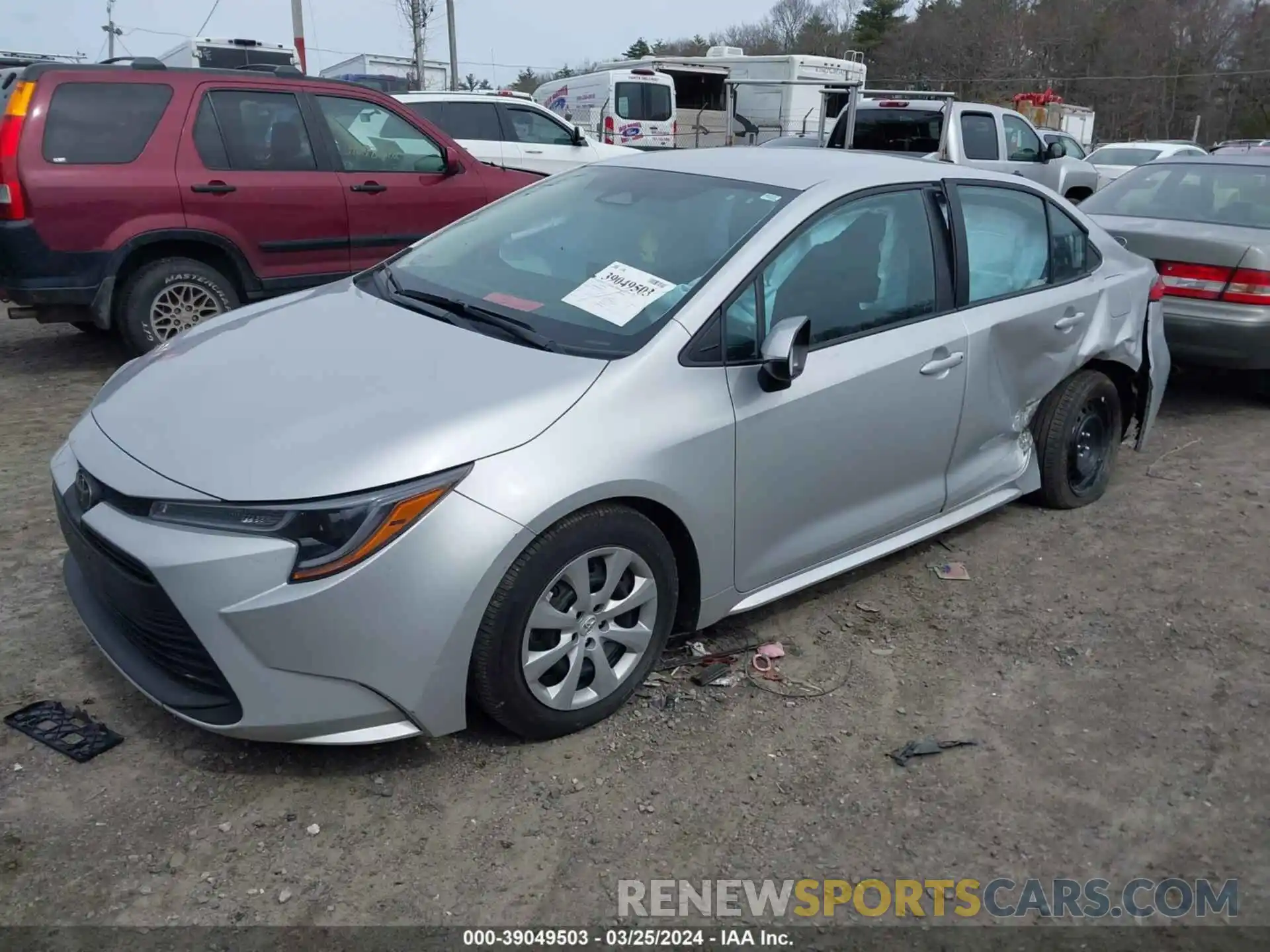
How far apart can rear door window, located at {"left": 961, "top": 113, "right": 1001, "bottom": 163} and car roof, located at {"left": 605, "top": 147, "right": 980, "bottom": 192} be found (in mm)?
8293

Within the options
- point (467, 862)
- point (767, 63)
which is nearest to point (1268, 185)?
point (467, 862)

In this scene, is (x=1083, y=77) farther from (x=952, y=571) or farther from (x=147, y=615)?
(x=147, y=615)

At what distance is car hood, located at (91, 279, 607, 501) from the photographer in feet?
8.37

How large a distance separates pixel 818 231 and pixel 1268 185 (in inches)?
187

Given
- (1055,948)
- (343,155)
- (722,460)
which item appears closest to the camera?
(1055,948)

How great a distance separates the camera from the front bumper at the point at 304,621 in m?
2.45

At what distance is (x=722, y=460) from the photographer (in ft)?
10.0

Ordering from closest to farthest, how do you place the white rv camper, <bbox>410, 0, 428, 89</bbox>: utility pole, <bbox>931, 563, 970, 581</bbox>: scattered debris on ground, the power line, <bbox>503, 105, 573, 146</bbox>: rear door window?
<bbox>931, 563, 970, 581</bbox>: scattered debris on ground < <bbox>503, 105, 573, 146</bbox>: rear door window < the white rv camper < <bbox>410, 0, 428, 89</bbox>: utility pole < the power line

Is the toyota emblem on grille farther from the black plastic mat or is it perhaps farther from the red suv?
the red suv

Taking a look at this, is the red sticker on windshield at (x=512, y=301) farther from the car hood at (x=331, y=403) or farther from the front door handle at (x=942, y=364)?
the front door handle at (x=942, y=364)

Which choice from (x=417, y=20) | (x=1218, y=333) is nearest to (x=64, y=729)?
(x=1218, y=333)

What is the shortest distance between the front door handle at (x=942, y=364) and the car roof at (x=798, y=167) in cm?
67

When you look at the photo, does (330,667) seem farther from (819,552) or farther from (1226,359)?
(1226,359)

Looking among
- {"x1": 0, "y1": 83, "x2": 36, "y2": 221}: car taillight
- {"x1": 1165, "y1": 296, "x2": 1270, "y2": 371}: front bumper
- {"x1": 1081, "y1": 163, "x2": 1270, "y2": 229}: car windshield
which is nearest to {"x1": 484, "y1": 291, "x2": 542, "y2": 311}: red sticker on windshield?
{"x1": 0, "y1": 83, "x2": 36, "y2": 221}: car taillight
